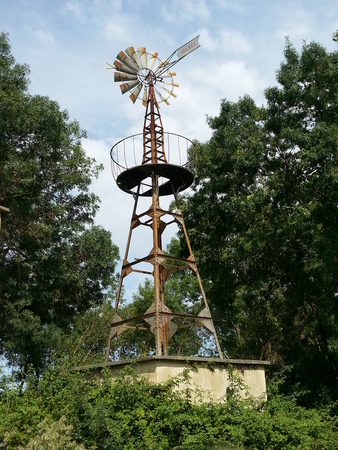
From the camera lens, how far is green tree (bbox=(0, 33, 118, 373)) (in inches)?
655

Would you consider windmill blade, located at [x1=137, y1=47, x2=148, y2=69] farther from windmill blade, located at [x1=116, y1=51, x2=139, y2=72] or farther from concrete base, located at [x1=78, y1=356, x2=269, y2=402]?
concrete base, located at [x1=78, y1=356, x2=269, y2=402]

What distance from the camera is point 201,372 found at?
10.7 m

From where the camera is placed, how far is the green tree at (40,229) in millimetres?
16641

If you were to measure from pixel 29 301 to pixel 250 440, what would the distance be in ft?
33.9

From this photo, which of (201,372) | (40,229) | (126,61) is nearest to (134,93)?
(126,61)

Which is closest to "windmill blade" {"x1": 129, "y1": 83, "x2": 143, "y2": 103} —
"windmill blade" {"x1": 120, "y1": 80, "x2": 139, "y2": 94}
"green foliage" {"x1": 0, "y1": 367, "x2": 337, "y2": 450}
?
"windmill blade" {"x1": 120, "y1": 80, "x2": 139, "y2": 94}

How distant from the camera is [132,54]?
13.8 metres

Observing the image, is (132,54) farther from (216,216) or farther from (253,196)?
(216,216)

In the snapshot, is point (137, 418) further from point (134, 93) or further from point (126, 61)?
point (126, 61)

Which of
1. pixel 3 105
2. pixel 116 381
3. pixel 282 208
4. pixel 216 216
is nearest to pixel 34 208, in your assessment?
pixel 3 105

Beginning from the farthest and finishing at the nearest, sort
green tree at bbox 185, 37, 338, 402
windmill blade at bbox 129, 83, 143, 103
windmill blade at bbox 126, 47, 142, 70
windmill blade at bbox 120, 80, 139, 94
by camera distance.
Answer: green tree at bbox 185, 37, 338, 402, windmill blade at bbox 129, 83, 143, 103, windmill blade at bbox 120, 80, 139, 94, windmill blade at bbox 126, 47, 142, 70

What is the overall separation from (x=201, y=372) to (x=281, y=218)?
7.60 m

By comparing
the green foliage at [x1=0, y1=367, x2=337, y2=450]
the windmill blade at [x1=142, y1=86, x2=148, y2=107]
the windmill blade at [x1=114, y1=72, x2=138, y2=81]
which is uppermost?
the windmill blade at [x1=114, y1=72, x2=138, y2=81]

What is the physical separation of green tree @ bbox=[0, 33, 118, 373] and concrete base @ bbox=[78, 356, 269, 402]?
7.18 metres
